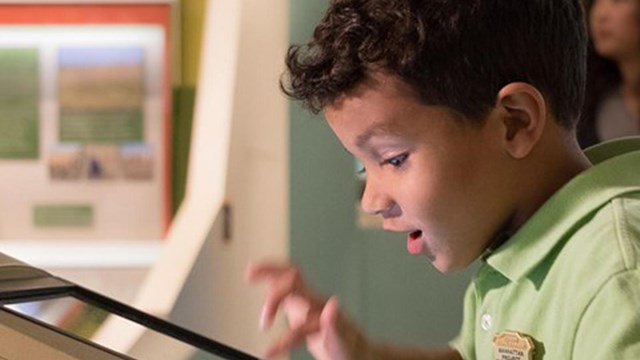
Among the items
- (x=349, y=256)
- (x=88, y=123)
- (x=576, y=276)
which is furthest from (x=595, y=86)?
(x=576, y=276)

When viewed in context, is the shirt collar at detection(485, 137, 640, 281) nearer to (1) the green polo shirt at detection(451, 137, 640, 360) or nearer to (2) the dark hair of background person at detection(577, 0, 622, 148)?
(1) the green polo shirt at detection(451, 137, 640, 360)

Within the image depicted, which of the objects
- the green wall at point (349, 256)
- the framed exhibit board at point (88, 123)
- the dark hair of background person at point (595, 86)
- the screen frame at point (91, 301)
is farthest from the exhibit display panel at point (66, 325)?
the framed exhibit board at point (88, 123)

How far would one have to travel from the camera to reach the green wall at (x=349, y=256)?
60.4 inches

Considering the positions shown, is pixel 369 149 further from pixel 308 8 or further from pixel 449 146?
pixel 308 8

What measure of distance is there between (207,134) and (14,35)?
0.48 meters

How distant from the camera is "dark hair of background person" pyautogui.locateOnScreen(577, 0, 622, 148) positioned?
153 cm

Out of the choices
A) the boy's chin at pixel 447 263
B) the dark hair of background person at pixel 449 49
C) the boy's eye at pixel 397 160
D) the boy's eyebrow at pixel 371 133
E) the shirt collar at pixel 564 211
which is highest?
the dark hair of background person at pixel 449 49

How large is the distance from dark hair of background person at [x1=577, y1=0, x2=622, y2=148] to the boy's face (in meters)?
0.83

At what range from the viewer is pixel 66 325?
661 mm

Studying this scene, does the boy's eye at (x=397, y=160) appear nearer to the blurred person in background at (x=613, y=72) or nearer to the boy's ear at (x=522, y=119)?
the boy's ear at (x=522, y=119)

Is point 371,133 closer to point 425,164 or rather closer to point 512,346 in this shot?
point 425,164

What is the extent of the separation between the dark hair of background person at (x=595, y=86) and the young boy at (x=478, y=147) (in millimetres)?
793

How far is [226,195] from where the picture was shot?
1509mm

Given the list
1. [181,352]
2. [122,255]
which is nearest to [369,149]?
[181,352]
